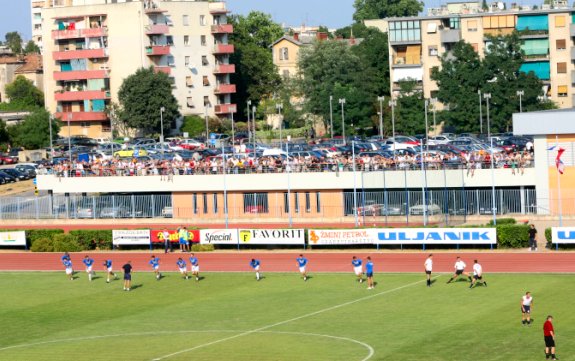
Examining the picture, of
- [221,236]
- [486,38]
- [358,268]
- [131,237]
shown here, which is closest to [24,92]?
[486,38]

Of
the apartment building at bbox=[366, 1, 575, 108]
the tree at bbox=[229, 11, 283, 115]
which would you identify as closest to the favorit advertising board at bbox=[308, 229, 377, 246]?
the apartment building at bbox=[366, 1, 575, 108]

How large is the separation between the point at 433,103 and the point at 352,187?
45.2 meters

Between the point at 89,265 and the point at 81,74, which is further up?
the point at 81,74

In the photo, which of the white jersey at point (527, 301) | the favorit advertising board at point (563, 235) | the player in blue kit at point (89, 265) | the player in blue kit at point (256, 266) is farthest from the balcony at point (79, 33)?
the white jersey at point (527, 301)

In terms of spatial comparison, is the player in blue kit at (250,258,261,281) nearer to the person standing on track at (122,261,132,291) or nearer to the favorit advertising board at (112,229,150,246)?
the person standing on track at (122,261,132,291)

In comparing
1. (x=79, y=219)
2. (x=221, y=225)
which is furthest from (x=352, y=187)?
(x=79, y=219)

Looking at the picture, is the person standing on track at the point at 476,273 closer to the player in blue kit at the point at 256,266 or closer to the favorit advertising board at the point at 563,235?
the favorit advertising board at the point at 563,235

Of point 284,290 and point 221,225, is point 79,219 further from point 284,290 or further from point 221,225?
point 284,290

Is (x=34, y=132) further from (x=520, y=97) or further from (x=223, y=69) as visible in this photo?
(x=520, y=97)

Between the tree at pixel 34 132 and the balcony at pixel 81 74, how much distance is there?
45.9 feet

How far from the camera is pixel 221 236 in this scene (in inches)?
3002

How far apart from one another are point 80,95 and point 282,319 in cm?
10238

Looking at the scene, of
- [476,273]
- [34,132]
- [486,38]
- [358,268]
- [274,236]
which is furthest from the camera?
Result: [34,132]

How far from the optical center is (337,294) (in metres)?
59.6
